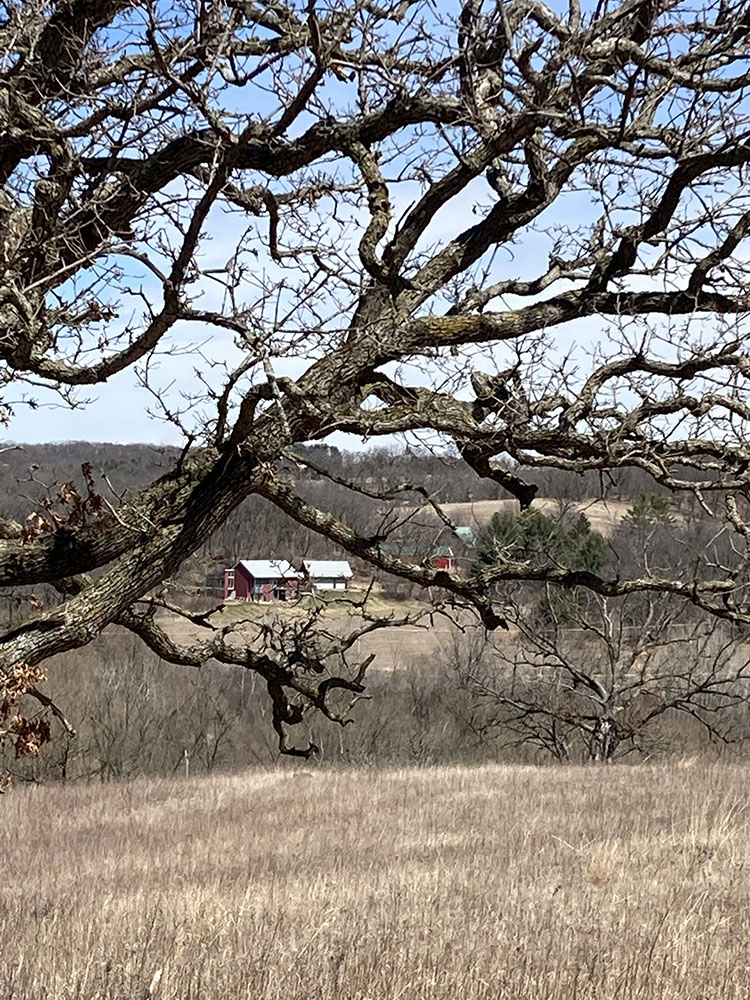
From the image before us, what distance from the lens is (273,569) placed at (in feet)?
19.8

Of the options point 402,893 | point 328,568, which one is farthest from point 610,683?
point 328,568

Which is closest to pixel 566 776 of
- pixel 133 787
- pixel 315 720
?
pixel 133 787

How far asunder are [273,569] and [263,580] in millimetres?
662

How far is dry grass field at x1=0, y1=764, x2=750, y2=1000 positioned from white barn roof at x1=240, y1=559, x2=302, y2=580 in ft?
6.40

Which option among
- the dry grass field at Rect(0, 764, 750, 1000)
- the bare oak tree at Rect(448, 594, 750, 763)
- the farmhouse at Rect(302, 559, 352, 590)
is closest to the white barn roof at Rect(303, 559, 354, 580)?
the farmhouse at Rect(302, 559, 352, 590)

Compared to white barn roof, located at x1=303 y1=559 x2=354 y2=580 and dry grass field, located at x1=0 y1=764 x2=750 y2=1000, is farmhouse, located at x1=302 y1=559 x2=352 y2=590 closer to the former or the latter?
white barn roof, located at x1=303 y1=559 x2=354 y2=580

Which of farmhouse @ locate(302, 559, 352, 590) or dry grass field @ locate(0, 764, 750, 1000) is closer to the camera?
dry grass field @ locate(0, 764, 750, 1000)

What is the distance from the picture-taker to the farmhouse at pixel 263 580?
5.86m

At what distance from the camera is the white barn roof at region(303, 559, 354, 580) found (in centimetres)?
617

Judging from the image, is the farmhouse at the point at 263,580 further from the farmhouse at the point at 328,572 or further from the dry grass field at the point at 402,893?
the dry grass field at the point at 402,893

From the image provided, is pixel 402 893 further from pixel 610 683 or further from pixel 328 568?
pixel 610 683

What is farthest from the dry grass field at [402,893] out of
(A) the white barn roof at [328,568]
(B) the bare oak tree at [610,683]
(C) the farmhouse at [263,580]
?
(B) the bare oak tree at [610,683]

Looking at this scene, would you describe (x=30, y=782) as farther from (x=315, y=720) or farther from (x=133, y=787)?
(x=315, y=720)

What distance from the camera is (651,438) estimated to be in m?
4.74
